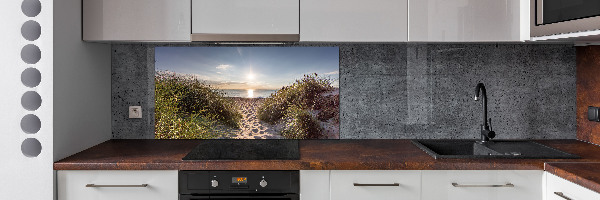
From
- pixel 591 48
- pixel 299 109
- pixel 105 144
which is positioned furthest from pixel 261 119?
pixel 591 48

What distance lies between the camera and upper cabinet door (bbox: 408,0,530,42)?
88.7 inches

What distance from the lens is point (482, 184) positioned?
6.48 feet

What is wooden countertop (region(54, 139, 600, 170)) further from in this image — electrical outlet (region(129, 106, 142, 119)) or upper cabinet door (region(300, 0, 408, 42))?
upper cabinet door (region(300, 0, 408, 42))

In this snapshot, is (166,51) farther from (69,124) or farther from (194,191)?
(194,191)

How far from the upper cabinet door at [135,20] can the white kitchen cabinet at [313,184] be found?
93 centimetres

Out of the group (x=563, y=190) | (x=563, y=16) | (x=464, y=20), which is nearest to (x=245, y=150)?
(x=464, y=20)

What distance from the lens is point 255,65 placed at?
2.66 metres

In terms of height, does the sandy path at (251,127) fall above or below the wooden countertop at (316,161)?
above
